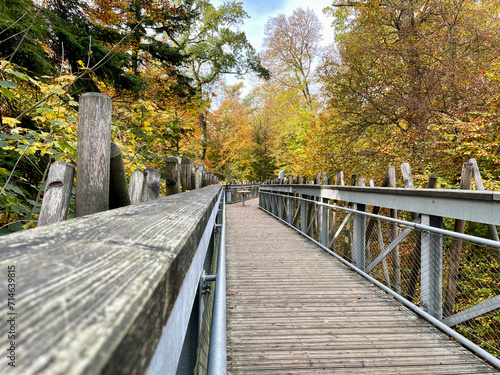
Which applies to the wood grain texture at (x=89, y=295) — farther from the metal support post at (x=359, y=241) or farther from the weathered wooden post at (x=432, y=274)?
the metal support post at (x=359, y=241)

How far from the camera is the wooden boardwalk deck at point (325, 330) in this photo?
241 centimetres

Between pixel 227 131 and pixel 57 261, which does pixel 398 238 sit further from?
pixel 227 131

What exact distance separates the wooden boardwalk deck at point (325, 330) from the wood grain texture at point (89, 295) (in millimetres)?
2310

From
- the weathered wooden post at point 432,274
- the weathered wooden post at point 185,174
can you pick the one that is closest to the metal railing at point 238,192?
the weathered wooden post at point 185,174

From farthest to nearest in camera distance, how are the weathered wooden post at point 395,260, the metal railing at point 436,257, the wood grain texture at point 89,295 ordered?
the weathered wooden post at point 395,260 → the metal railing at point 436,257 → the wood grain texture at point 89,295

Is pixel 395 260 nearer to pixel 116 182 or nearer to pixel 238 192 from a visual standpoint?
pixel 116 182

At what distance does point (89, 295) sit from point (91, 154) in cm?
113

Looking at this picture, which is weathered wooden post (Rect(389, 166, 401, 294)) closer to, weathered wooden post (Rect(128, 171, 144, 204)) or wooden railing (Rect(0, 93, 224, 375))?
weathered wooden post (Rect(128, 171, 144, 204))

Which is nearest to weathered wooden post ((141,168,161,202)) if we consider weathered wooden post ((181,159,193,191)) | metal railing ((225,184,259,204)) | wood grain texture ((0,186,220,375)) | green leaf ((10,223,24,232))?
green leaf ((10,223,24,232))

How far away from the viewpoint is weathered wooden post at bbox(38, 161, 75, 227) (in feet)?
3.96

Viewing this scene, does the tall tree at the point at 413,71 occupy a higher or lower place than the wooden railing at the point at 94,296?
higher

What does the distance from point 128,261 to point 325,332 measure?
9.80ft

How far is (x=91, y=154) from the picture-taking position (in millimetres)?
1290

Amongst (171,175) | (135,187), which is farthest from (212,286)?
(171,175)
